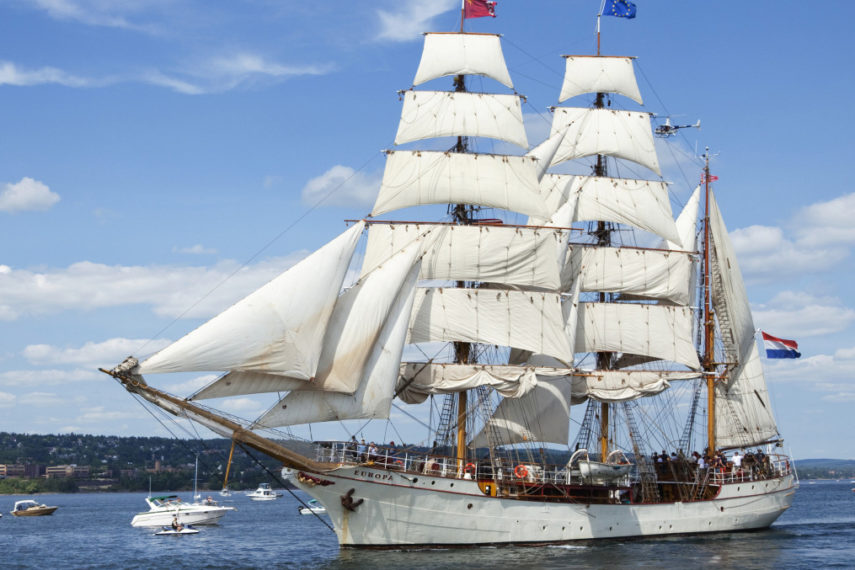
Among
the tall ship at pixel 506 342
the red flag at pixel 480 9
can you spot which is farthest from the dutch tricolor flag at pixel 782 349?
the red flag at pixel 480 9

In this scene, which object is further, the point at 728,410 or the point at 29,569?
the point at 728,410

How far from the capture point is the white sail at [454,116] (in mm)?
50875

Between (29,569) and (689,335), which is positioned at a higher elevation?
(689,335)

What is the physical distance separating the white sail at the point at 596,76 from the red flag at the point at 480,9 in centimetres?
1095

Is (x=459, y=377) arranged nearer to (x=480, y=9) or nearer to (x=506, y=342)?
(x=506, y=342)

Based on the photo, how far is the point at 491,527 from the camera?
4234cm

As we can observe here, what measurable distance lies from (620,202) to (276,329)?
29896 mm

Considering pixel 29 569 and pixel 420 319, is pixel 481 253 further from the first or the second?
pixel 29 569

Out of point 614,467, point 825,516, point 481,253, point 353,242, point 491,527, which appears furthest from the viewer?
point 825,516

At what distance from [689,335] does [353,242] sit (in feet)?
83.9

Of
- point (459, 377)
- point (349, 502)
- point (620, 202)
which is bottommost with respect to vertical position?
point (349, 502)

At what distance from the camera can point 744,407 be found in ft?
190

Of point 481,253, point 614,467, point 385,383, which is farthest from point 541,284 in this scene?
point 385,383

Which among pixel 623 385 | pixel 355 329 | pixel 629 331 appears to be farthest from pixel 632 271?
pixel 355 329
